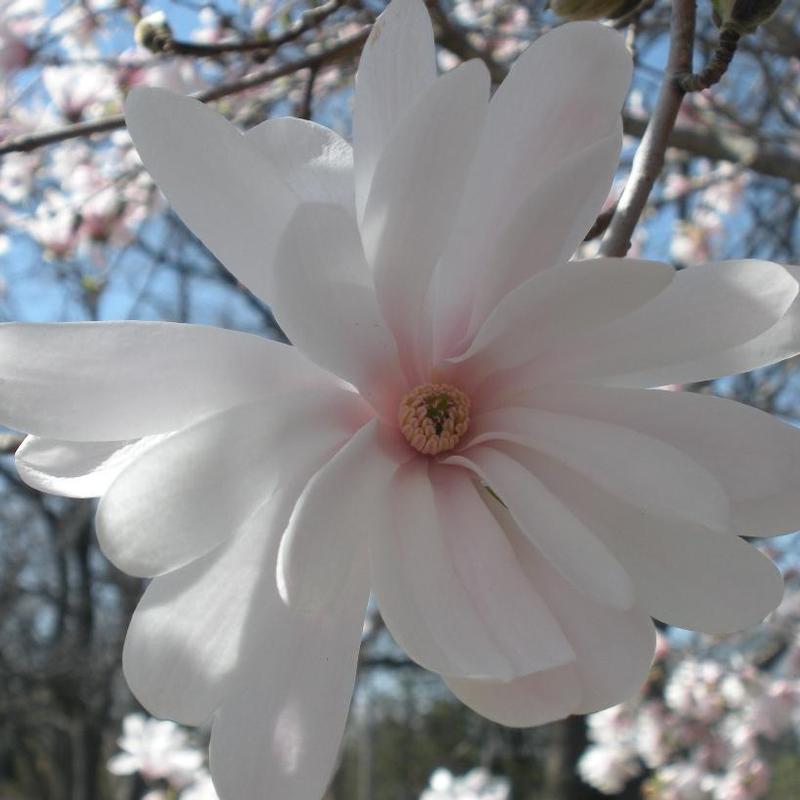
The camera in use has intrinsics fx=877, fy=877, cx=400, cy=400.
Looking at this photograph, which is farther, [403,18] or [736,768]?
[736,768]

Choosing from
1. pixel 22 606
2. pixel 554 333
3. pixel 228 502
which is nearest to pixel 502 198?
pixel 554 333

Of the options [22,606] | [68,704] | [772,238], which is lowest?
[22,606]

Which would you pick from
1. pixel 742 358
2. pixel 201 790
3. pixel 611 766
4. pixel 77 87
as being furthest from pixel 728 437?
pixel 611 766

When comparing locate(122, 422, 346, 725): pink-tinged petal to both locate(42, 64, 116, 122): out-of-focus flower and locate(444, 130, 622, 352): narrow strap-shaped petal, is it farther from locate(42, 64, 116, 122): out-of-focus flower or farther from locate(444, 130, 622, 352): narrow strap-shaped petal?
locate(42, 64, 116, 122): out-of-focus flower

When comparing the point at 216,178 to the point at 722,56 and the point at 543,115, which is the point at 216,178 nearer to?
the point at 543,115

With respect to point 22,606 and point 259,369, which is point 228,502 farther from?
point 22,606

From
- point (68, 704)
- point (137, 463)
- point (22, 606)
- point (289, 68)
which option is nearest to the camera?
point (137, 463)
